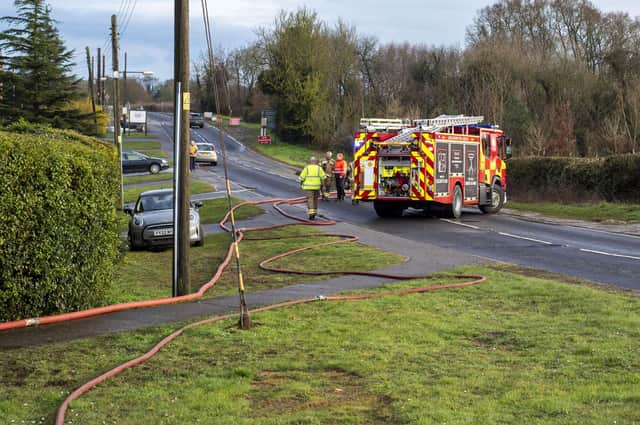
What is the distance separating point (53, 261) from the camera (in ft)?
31.4

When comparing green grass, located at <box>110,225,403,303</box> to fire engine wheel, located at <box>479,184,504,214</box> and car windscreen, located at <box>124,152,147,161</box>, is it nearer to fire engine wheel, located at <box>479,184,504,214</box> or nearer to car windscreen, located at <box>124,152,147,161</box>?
fire engine wheel, located at <box>479,184,504,214</box>

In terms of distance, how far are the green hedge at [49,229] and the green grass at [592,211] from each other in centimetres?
1941

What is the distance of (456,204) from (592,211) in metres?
5.19

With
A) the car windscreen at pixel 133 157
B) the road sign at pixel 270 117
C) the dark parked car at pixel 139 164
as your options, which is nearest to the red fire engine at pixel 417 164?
the dark parked car at pixel 139 164

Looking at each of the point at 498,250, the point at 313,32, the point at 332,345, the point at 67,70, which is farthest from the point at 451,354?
the point at 313,32

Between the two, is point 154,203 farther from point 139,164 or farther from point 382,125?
point 139,164

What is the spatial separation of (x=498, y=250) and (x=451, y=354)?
10343 millimetres

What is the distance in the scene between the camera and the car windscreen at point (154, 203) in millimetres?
20734

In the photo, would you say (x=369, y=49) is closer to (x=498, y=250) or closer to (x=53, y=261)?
(x=498, y=250)

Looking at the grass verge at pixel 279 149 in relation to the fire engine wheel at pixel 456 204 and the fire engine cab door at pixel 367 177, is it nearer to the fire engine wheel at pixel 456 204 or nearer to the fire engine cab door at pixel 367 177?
the fire engine wheel at pixel 456 204

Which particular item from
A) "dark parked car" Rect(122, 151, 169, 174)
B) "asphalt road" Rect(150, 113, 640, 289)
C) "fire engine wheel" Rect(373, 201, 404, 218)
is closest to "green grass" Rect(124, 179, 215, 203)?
"asphalt road" Rect(150, 113, 640, 289)

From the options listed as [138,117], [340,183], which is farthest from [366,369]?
[138,117]

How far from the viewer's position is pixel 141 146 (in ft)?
243

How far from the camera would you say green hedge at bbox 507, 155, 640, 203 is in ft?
97.1
